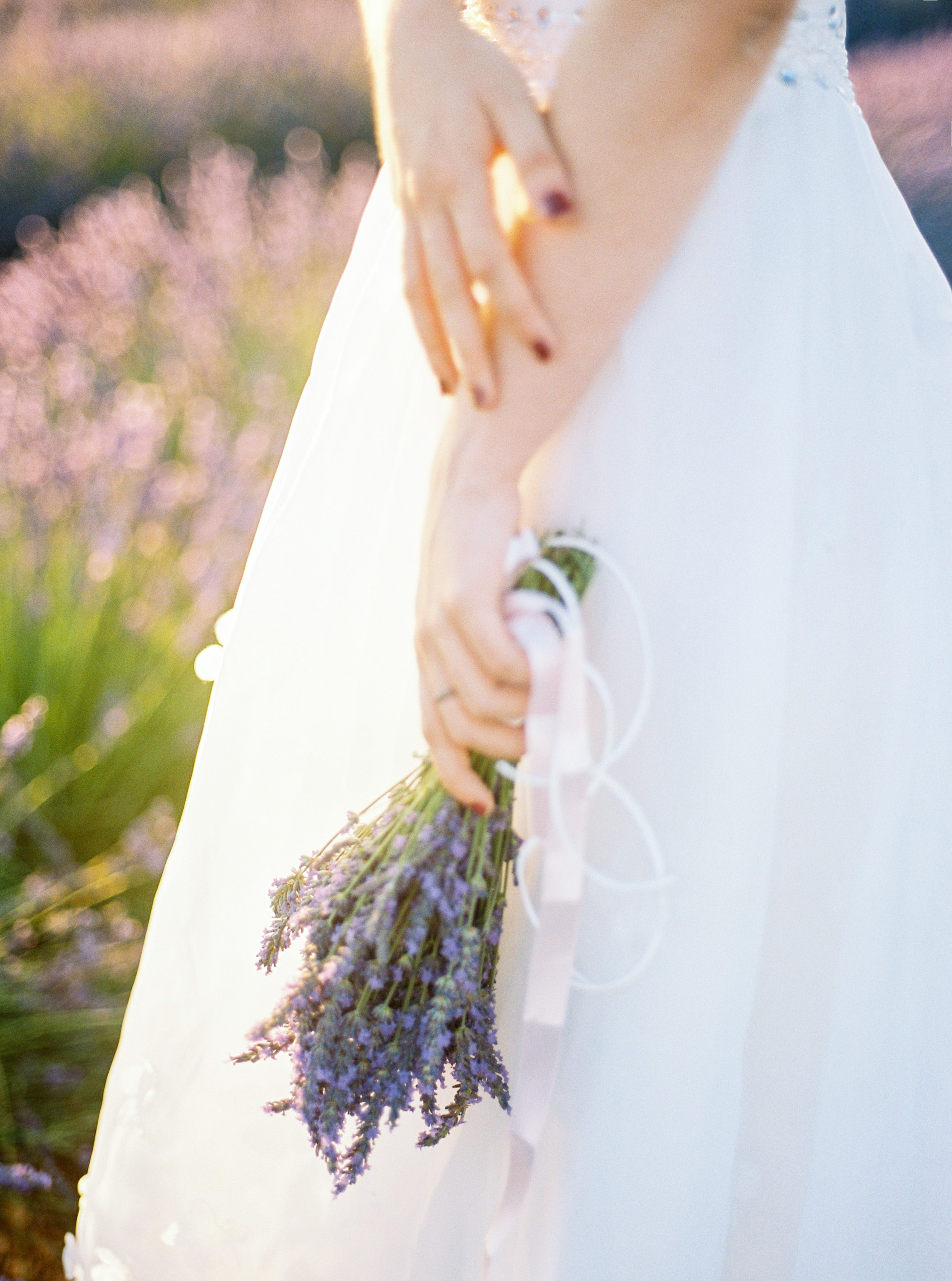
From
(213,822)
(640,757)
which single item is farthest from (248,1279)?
(640,757)

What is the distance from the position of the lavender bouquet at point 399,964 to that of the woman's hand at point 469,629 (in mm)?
43

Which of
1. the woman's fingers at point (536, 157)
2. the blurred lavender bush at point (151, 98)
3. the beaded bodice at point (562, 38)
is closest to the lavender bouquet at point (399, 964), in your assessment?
the woman's fingers at point (536, 157)

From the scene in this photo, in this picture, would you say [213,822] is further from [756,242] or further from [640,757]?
[756,242]

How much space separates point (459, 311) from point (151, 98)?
4.25 metres

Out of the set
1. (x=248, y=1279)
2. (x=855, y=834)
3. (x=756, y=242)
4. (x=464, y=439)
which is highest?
(x=756, y=242)

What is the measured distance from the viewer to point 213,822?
101 centimetres

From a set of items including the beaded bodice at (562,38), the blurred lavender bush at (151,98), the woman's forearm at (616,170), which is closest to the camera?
the woman's forearm at (616,170)

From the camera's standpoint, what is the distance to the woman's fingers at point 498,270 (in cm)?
66

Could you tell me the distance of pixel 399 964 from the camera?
0.78 meters

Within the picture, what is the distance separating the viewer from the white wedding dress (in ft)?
2.63

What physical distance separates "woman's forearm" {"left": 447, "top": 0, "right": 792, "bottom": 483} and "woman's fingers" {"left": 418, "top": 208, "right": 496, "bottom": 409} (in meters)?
0.02

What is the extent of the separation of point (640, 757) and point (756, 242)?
1.48ft

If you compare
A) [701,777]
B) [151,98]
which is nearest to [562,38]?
[701,777]

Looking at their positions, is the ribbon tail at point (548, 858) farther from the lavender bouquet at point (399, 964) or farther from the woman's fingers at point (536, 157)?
the woman's fingers at point (536, 157)
